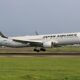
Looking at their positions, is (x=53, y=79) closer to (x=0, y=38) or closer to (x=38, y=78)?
(x=38, y=78)

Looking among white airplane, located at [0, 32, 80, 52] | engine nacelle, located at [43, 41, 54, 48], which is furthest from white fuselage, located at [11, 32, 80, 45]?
engine nacelle, located at [43, 41, 54, 48]

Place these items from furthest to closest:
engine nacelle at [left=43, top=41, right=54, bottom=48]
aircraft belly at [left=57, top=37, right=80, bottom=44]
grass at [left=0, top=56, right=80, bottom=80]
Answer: aircraft belly at [left=57, top=37, right=80, bottom=44]
engine nacelle at [left=43, top=41, right=54, bottom=48]
grass at [left=0, top=56, right=80, bottom=80]

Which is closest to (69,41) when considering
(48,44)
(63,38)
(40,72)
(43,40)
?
(63,38)

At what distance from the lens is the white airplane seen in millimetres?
62688

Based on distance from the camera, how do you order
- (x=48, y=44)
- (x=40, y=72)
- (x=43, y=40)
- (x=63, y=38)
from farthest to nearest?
(x=43, y=40), (x=63, y=38), (x=48, y=44), (x=40, y=72)

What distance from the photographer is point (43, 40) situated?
64.9m

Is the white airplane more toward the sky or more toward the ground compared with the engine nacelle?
more toward the sky

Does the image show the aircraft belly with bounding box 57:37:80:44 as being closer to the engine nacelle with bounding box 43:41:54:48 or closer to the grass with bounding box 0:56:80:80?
Answer: the engine nacelle with bounding box 43:41:54:48

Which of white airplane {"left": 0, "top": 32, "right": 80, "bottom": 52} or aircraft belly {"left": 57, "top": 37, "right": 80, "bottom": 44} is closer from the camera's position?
aircraft belly {"left": 57, "top": 37, "right": 80, "bottom": 44}

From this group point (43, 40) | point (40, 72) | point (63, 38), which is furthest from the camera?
point (43, 40)

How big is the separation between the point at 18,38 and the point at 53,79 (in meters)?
53.5

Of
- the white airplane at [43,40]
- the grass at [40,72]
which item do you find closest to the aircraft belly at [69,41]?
the white airplane at [43,40]

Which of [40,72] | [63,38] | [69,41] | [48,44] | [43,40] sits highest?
[63,38]

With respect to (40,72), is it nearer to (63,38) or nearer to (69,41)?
(63,38)
